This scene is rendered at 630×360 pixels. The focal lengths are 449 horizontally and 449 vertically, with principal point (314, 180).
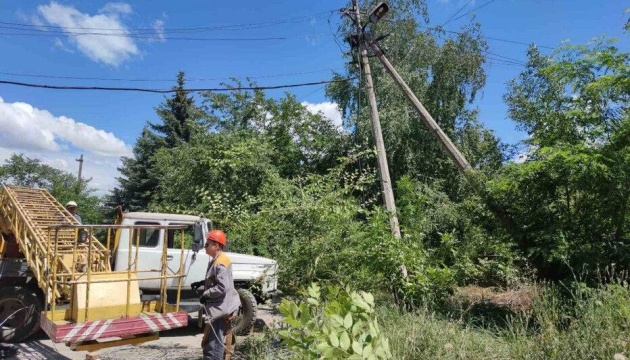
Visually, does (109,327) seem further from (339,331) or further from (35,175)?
(35,175)

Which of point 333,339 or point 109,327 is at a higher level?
point 333,339

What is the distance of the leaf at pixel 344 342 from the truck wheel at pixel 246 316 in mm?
6123

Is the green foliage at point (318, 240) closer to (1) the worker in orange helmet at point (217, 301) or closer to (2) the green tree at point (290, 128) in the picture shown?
(1) the worker in orange helmet at point (217, 301)

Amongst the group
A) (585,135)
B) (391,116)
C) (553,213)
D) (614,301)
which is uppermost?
(391,116)

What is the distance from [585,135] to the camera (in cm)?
764

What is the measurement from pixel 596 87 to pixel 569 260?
9.37 feet

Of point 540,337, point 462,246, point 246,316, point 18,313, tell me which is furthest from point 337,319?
point 462,246

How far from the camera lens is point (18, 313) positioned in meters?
7.16

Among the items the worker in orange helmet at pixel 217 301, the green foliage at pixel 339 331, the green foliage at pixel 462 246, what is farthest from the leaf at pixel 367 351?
the green foliage at pixel 462 246

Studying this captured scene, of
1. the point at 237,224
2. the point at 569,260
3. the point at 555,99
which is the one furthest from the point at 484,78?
the point at 237,224

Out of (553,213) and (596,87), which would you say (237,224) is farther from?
(596,87)

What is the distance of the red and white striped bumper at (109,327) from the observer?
17.1 feet

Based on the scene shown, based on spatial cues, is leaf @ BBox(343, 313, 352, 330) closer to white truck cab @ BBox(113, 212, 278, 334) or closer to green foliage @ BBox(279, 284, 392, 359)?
green foliage @ BBox(279, 284, 392, 359)

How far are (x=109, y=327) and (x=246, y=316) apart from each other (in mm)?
2752
